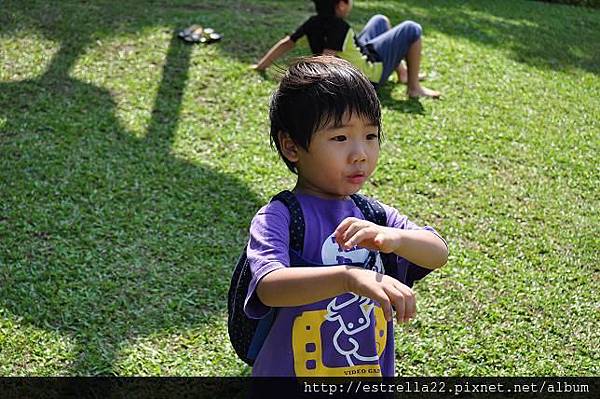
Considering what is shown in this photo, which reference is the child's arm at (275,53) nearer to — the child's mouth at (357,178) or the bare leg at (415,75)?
the bare leg at (415,75)

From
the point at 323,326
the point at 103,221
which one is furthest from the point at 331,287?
the point at 103,221

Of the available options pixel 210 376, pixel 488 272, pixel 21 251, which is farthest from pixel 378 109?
pixel 21 251

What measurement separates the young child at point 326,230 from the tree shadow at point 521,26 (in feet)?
15.8

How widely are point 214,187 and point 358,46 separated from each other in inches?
79.8

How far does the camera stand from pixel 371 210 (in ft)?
7.29

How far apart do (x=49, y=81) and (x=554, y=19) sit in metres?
5.17

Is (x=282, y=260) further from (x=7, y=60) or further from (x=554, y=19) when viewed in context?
(x=554, y=19)

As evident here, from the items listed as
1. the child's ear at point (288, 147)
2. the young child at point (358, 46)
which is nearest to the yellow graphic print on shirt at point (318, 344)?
the child's ear at point (288, 147)

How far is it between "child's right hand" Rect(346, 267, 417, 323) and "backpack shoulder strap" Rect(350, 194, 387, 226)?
0.46 metres

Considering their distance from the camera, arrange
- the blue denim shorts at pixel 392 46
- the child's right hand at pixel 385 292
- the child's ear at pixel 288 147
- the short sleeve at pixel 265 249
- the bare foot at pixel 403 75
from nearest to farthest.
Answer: the child's right hand at pixel 385 292
the short sleeve at pixel 265 249
the child's ear at pixel 288 147
the blue denim shorts at pixel 392 46
the bare foot at pixel 403 75

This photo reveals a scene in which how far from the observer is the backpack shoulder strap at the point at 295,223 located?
2.06 metres

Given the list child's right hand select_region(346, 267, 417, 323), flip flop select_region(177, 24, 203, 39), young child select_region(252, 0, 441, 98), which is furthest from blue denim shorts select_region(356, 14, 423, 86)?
child's right hand select_region(346, 267, 417, 323)

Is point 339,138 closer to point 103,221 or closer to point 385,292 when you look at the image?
point 385,292

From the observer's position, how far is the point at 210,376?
290 centimetres
